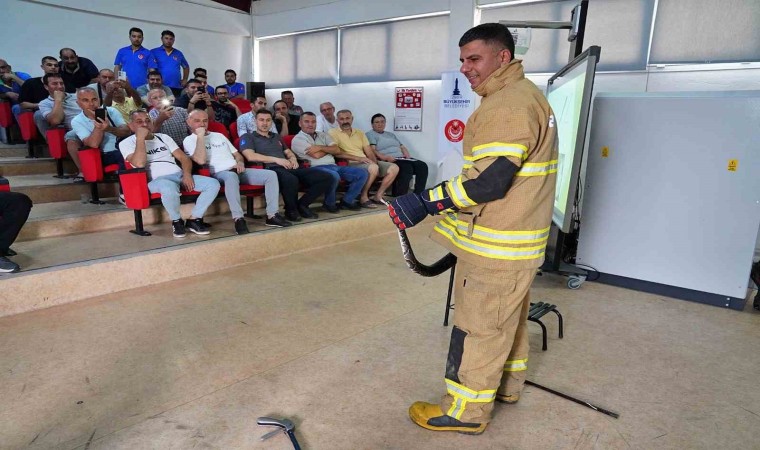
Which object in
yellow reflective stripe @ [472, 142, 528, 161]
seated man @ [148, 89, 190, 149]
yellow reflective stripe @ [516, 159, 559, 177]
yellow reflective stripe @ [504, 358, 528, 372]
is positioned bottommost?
yellow reflective stripe @ [504, 358, 528, 372]

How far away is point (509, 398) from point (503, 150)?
3.50 feet

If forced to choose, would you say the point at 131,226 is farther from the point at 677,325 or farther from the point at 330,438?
the point at 677,325

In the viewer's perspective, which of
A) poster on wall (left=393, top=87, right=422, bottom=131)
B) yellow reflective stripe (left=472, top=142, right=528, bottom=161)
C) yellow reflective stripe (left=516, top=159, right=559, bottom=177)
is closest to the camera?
yellow reflective stripe (left=472, top=142, right=528, bottom=161)

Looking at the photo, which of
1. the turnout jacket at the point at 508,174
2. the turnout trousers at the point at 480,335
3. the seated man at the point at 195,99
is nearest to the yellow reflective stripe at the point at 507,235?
the turnout jacket at the point at 508,174

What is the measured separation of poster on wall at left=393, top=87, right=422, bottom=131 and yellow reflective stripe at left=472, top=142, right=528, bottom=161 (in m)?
5.52

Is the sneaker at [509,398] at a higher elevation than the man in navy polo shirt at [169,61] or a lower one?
lower

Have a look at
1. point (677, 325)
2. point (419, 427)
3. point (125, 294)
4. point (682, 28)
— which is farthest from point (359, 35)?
point (419, 427)

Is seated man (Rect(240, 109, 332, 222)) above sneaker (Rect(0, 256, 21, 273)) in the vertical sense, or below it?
above

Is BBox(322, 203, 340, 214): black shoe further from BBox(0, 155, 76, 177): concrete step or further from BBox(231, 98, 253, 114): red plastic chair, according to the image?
BBox(0, 155, 76, 177): concrete step

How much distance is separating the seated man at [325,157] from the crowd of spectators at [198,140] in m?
0.01

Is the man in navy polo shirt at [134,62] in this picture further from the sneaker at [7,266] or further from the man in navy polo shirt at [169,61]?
the sneaker at [7,266]

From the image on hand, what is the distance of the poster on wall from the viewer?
267 inches

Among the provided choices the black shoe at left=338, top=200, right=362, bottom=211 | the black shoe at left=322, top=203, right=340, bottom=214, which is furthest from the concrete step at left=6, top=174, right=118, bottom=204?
the black shoe at left=338, top=200, right=362, bottom=211

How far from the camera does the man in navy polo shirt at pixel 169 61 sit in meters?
6.39
